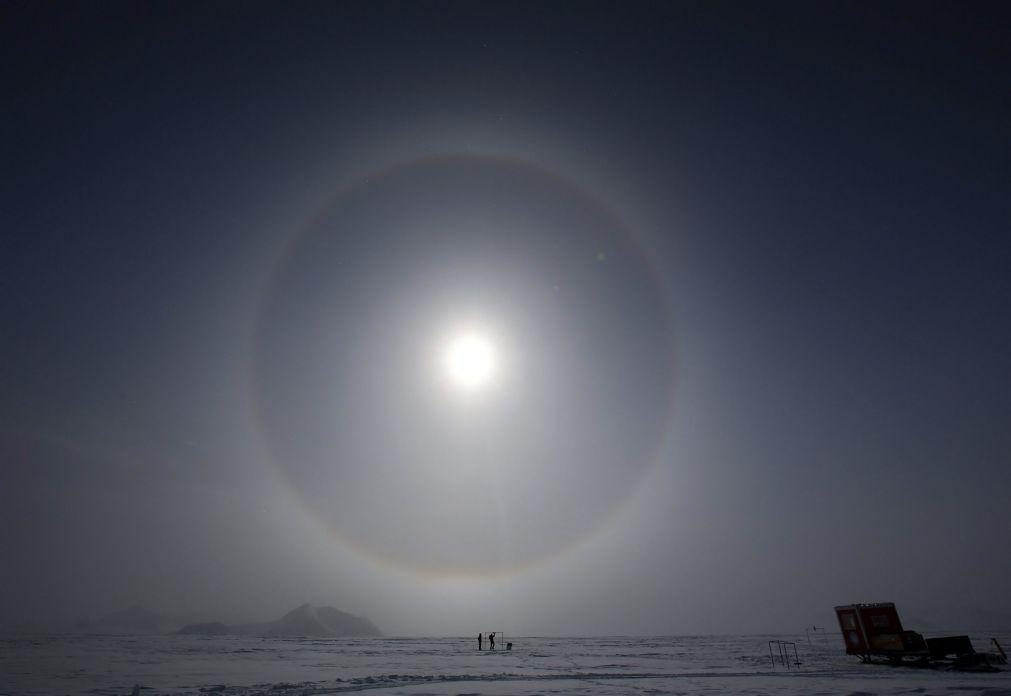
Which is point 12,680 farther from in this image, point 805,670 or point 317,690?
point 805,670

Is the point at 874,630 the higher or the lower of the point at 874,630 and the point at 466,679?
the higher

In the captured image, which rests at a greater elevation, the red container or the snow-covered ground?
the red container

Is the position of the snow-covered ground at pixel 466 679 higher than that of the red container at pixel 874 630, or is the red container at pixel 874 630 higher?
the red container at pixel 874 630

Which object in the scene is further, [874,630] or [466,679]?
[874,630]

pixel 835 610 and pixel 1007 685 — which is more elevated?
pixel 835 610

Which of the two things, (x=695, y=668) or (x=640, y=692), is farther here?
(x=695, y=668)

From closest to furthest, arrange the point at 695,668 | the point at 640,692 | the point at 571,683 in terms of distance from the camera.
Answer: the point at 640,692 → the point at 571,683 → the point at 695,668

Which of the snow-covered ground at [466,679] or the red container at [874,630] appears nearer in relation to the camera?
the snow-covered ground at [466,679]

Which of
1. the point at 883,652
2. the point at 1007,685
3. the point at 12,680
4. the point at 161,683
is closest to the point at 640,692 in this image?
the point at 1007,685

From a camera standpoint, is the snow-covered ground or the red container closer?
the snow-covered ground

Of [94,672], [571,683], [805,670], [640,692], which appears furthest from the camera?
[805,670]
